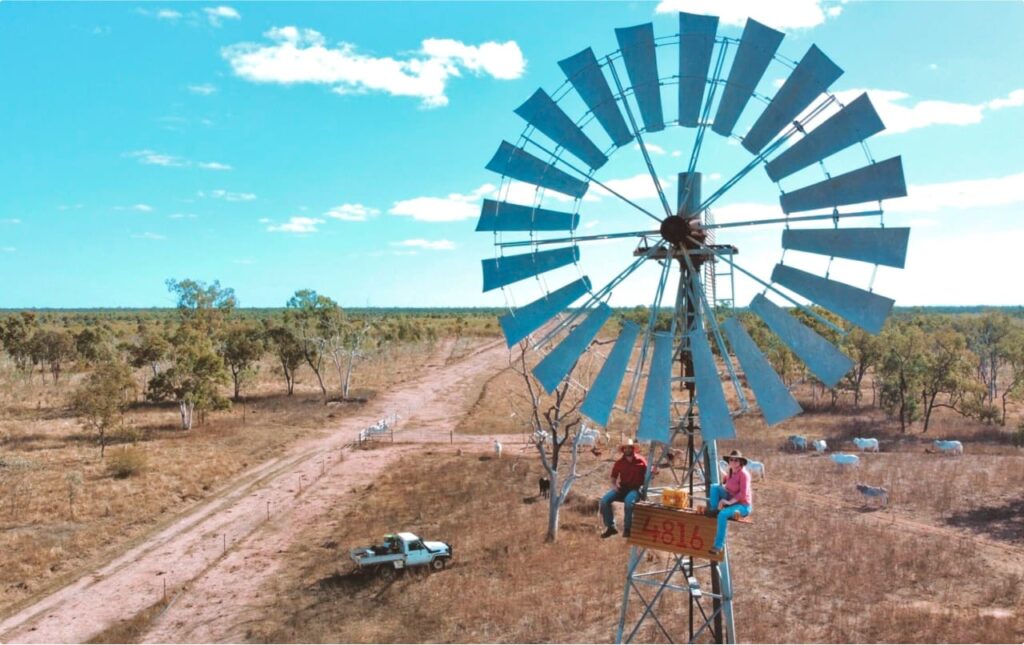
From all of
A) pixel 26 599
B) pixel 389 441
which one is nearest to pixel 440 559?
pixel 26 599

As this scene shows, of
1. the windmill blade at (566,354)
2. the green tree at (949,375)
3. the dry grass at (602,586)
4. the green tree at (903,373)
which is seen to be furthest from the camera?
the green tree at (903,373)

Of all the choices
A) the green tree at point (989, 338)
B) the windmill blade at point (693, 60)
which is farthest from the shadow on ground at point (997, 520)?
the green tree at point (989, 338)

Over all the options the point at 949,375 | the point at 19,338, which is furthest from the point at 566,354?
the point at 19,338

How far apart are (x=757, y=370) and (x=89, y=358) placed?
213 ft

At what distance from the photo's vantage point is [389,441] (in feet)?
118

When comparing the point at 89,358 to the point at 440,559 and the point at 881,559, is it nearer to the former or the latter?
the point at 440,559

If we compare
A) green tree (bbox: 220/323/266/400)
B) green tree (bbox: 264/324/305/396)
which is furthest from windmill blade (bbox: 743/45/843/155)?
green tree (bbox: 264/324/305/396)

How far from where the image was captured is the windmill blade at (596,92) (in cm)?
849

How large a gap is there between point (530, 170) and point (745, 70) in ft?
9.77

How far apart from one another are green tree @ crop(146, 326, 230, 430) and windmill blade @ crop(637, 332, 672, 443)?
36123 millimetres

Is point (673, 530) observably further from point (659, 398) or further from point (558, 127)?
point (558, 127)

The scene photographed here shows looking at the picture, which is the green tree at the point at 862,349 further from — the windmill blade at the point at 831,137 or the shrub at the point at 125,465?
the shrub at the point at 125,465

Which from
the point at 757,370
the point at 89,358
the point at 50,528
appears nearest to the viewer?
the point at 757,370

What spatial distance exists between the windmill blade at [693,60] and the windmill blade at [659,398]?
2.93 metres
